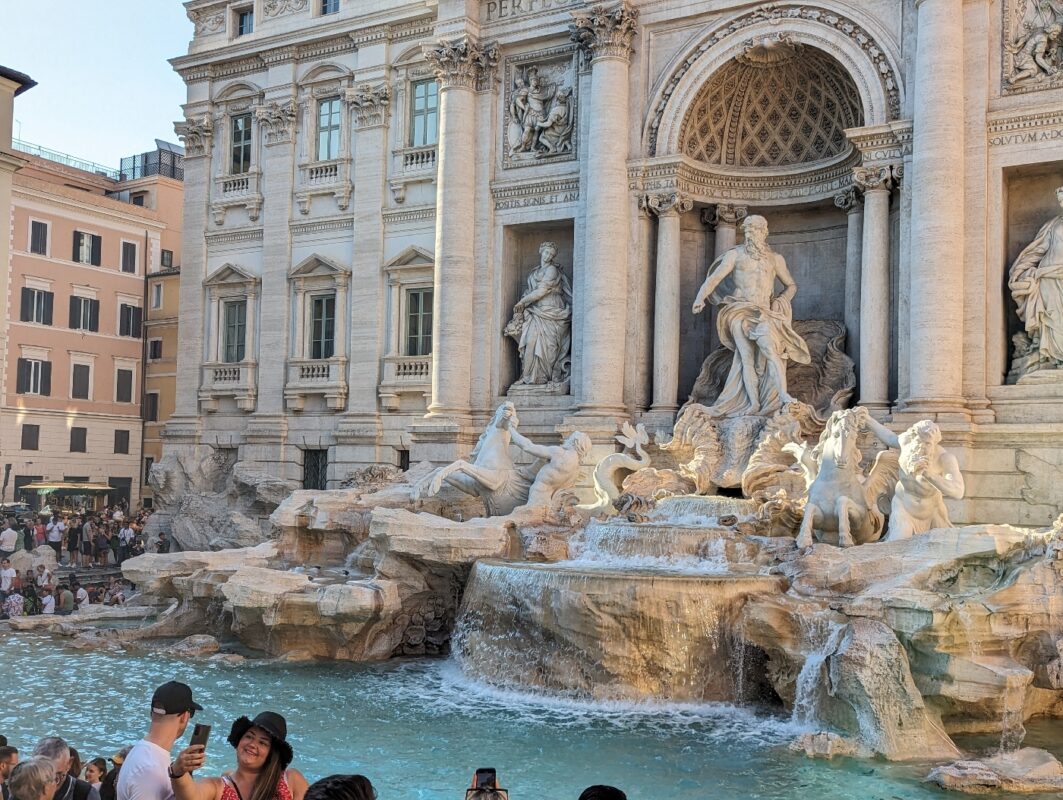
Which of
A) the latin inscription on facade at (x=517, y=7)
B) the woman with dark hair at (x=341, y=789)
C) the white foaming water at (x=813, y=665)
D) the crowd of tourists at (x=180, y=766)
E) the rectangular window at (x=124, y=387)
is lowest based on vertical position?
the white foaming water at (x=813, y=665)

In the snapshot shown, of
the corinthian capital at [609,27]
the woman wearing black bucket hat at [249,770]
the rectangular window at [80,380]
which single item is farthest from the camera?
the rectangular window at [80,380]

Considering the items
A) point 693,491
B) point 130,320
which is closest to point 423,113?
point 693,491

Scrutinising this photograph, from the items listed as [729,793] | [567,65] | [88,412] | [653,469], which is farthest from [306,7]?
[729,793]

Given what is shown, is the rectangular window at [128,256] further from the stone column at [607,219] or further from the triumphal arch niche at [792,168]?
the triumphal arch niche at [792,168]

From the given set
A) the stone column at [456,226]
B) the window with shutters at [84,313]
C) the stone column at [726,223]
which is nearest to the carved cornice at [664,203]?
the stone column at [726,223]

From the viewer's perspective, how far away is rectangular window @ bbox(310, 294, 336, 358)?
83.0 feet

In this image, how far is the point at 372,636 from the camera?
15031 millimetres

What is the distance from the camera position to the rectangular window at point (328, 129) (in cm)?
2544

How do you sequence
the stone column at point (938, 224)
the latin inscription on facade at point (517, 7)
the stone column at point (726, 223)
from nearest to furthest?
the stone column at point (938, 224)
the stone column at point (726, 223)
the latin inscription on facade at point (517, 7)

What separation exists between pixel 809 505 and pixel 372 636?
5.89 meters

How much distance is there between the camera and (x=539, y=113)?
71.9 ft

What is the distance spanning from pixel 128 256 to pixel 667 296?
86.4 ft

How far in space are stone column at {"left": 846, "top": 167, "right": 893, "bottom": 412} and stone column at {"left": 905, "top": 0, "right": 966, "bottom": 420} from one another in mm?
714

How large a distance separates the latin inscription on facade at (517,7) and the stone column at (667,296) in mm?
4374
